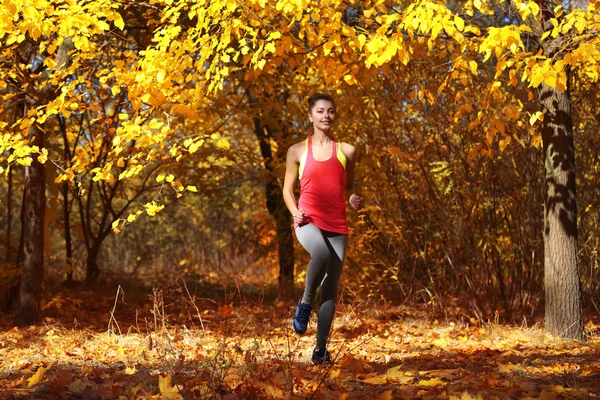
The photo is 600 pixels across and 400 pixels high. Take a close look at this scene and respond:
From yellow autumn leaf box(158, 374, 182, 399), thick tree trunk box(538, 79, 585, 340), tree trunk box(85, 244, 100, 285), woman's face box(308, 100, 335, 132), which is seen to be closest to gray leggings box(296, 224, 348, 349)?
woman's face box(308, 100, 335, 132)

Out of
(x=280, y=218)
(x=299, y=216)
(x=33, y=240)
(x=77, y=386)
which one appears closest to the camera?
(x=77, y=386)

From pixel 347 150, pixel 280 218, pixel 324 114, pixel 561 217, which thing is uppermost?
pixel 324 114

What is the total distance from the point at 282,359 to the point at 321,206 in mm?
1464

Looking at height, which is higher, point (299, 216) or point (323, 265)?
point (299, 216)

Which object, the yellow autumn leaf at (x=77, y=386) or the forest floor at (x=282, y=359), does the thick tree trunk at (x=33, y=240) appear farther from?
the yellow autumn leaf at (x=77, y=386)

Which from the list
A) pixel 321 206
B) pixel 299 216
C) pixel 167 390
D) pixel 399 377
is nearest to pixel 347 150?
pixel 321 206

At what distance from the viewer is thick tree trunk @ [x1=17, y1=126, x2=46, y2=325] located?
291 inches

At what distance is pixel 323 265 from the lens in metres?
4.64

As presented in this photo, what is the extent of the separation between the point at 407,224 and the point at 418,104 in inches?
54.7

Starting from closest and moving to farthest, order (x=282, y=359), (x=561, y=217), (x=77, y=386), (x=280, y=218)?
(x=77, y=386) → (x=282, y=359) → (x=561, y=217) → (x=280, y=218)

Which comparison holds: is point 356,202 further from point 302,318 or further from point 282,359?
point 282,359

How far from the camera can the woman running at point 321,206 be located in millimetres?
4625

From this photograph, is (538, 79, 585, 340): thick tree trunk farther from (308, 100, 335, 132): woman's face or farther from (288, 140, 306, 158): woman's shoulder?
(288, 140, 306, 158): woman's shoulder

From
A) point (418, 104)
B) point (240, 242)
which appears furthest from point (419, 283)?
point (240, 242)
